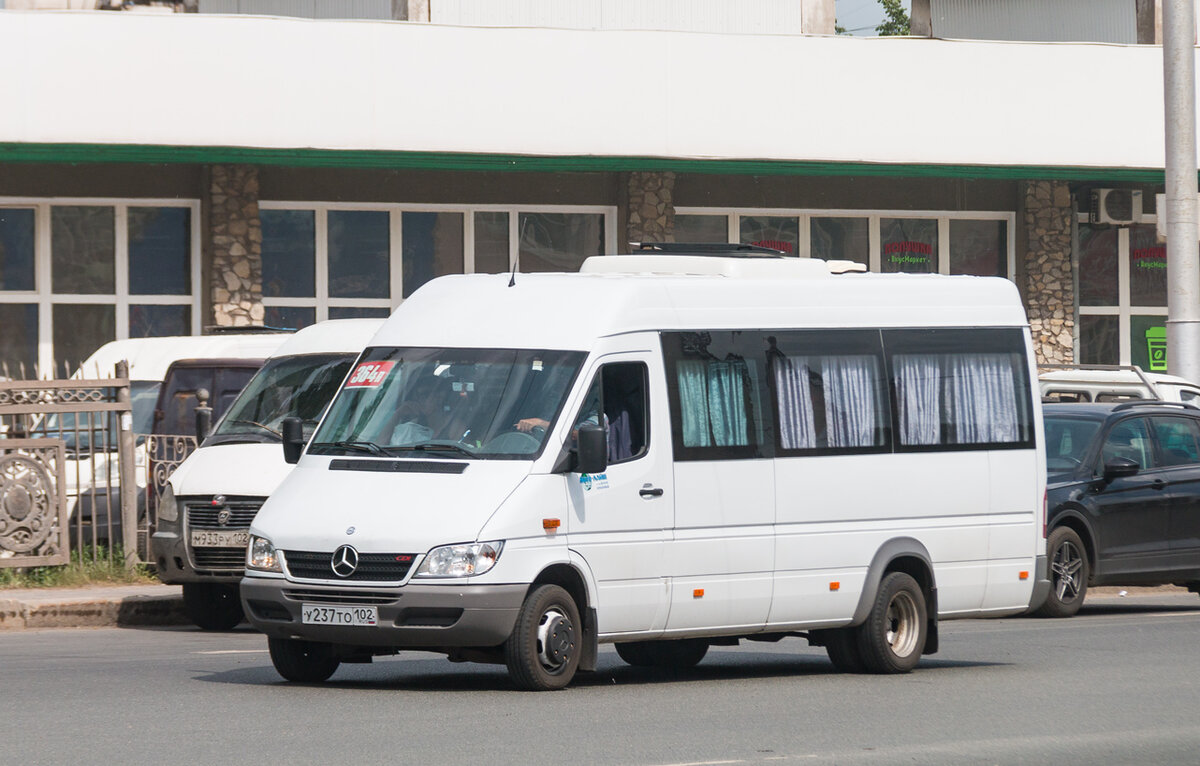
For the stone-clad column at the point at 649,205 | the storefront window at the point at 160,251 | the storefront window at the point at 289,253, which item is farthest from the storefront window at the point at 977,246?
the storefront window at the point at 160,251

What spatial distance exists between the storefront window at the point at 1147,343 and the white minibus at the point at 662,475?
18.5 metres

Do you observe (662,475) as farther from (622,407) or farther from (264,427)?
(264,427)

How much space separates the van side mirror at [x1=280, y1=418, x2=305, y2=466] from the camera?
11508 mm

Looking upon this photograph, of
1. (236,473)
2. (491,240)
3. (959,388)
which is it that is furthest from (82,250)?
(959,388)

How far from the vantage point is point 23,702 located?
10008 millimetres

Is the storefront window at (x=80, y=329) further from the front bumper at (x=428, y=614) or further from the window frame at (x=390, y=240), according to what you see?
the front bumper at (x=428, y=614)

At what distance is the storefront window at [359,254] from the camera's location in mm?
27203

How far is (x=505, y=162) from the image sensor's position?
85.3 ft

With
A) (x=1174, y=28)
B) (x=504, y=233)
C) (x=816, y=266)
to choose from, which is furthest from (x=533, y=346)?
Result: (x=504, y=233)

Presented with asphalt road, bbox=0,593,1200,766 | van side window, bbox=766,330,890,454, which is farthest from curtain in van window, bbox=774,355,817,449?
asphalt road, bbox=0,593,1200,766

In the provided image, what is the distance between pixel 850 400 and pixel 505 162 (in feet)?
47.2

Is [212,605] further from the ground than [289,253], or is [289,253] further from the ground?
[289,253]

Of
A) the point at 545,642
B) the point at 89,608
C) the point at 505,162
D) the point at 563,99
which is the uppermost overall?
the point at 563,99

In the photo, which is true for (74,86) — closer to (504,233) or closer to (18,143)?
(18,143)
